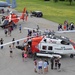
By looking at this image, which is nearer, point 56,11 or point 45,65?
point 45,65

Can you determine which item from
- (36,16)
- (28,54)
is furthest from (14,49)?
(36,16)

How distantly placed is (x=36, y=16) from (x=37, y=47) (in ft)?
76.9

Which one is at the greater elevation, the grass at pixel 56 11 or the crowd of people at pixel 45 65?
the crowd of people at pixel 45 65

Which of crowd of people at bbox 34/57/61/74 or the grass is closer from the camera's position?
crowd of people at bbox 34/57/61/74

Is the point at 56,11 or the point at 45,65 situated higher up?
the point at 45,65

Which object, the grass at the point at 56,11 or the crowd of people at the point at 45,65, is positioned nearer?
the crowd of people at the point at 45,65

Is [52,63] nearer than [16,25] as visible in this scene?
Yes

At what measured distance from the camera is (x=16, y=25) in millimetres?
36125

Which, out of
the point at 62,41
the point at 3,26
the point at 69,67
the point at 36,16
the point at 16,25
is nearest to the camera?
the point at 69,67

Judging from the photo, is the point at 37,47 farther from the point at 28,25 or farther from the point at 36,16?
the point at 36,16

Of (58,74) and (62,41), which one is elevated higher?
(62,41)

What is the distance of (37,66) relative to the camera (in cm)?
1931

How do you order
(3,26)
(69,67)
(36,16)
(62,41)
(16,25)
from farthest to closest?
1. (36,16)
2. (16,25)
3. (3,26)
4. (62,41)
5. (69,67)

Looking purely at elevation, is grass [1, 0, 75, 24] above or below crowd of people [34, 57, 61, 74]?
below
